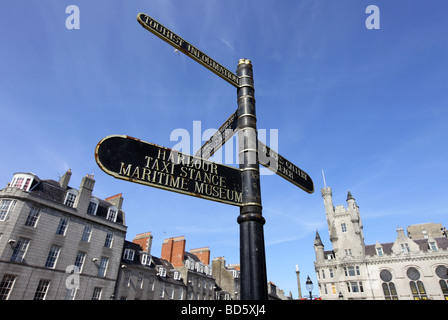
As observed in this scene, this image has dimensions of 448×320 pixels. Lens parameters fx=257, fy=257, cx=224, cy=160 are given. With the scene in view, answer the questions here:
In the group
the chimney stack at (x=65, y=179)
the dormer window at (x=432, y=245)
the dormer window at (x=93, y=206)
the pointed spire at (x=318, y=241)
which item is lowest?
the dormer window at (x=93, y=206)

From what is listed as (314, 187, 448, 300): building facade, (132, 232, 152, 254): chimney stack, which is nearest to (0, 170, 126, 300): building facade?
(132, 232, 152, 254): chimney stack

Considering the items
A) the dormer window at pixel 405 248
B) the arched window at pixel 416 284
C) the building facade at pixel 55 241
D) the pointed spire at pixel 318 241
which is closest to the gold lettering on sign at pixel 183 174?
the building facade at pixel 55 241

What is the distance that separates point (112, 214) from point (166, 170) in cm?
3238

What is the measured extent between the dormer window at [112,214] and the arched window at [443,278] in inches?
2013

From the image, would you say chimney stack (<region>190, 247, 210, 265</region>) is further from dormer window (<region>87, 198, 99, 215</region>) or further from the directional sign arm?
the directional sign arm

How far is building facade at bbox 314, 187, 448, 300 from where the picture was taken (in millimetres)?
42906

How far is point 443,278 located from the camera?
41875 mm

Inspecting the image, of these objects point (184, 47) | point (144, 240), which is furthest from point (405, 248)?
point (184, 47)

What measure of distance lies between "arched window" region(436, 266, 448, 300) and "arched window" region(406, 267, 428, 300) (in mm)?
2544

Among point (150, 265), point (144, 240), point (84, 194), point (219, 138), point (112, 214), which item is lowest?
point (219, 138)

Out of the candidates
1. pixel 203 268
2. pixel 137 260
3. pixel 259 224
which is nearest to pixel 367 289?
pixel 203 268

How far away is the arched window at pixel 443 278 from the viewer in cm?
4122

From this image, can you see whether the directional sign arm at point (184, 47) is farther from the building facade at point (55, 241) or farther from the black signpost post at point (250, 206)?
the building facade at point (55, 241)

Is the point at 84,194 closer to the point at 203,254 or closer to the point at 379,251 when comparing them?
the point at 203,254
